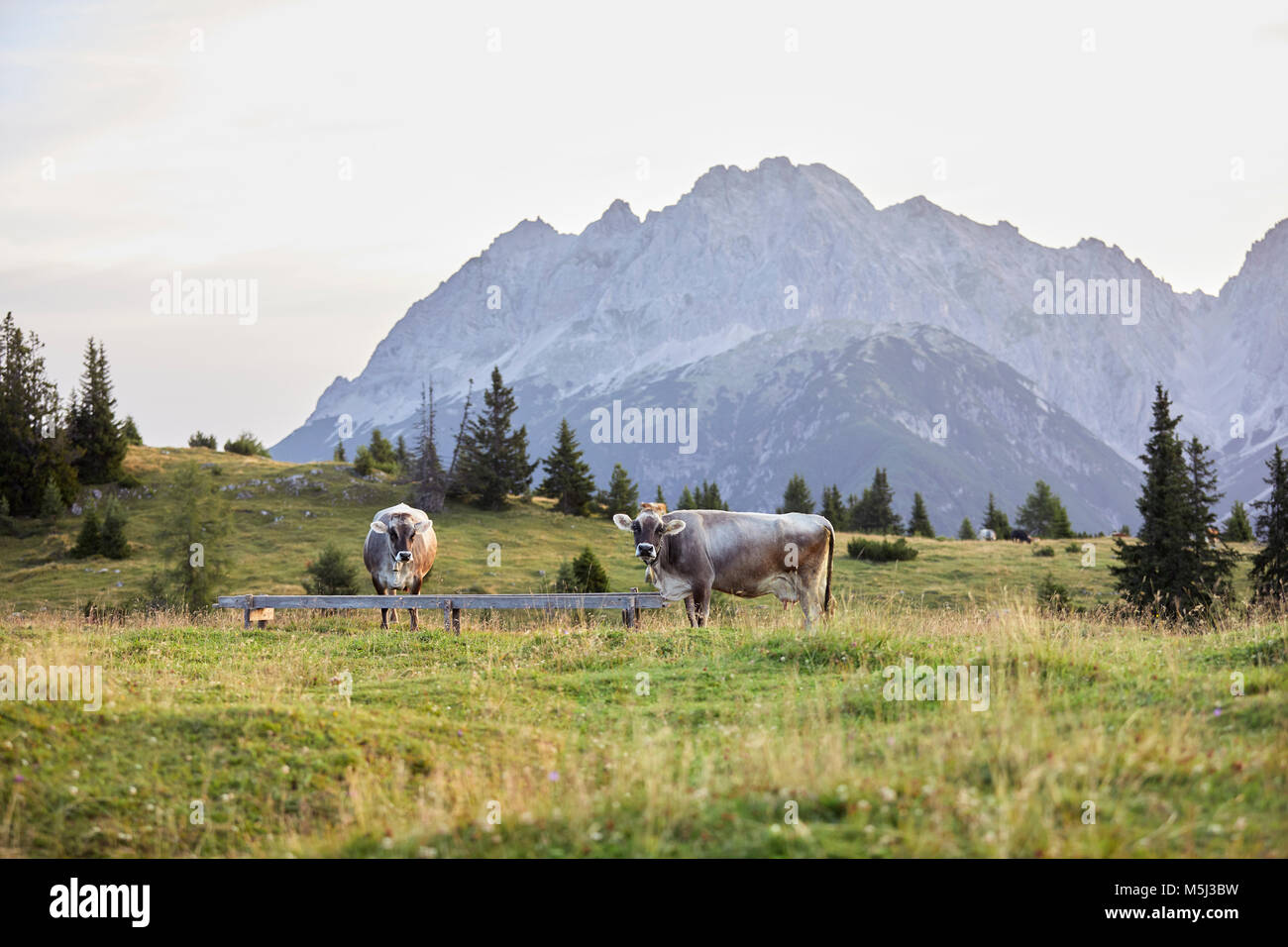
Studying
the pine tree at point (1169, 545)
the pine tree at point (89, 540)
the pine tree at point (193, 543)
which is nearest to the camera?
the pine tree at point (1169, 545)

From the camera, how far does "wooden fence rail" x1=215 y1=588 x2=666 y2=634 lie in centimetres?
2130

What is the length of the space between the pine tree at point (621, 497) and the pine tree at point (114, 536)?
31200 mm

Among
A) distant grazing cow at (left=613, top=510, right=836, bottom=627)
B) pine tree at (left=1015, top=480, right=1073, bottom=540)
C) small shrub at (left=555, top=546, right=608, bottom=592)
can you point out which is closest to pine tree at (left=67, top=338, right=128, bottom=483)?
small shrub at (left=555, top=546, right=608, bottom=592)

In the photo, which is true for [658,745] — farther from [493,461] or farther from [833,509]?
[833,509]

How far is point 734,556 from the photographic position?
21.1 m

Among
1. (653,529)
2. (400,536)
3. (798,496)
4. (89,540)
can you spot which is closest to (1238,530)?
(798,496)

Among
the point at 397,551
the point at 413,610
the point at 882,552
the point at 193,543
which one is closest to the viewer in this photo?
the point at 413,610

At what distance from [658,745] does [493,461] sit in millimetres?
60885

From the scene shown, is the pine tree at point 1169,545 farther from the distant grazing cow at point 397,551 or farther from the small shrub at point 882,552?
the distant grazing cow at point 397,551

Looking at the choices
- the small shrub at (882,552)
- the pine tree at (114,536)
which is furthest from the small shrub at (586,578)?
the pine tree at (114,536)

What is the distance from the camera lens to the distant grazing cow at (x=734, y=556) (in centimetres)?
2084

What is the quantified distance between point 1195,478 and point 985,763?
4726 centimetres

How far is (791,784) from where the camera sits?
26.5 feet
